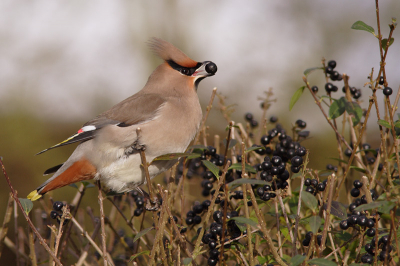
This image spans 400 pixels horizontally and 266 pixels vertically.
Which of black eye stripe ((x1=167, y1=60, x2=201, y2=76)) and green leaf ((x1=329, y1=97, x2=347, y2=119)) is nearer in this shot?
green leaf ((x1=329, y1=97, x2=347, y2=119))

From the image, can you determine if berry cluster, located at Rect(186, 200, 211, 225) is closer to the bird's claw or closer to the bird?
the bird's claw

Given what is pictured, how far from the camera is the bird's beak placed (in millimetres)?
2793

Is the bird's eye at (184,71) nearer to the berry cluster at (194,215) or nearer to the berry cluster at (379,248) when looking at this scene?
the berry cluster at (194,215)

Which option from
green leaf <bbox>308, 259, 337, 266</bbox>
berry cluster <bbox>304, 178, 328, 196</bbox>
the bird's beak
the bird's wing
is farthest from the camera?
the bird's beak

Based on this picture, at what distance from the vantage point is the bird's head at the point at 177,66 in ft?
9.77

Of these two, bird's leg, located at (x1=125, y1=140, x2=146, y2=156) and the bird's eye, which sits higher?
the bird's eye

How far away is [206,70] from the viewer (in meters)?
2.84

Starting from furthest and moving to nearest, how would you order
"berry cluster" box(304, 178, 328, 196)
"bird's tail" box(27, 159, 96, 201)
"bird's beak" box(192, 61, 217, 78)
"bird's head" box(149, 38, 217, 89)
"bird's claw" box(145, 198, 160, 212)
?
"bird's head" box(149, 38, 217, 89) < "bird's beak" box(192, 61, 217, 78) < "bird's tail" box(27, 159, 96, 201) < "bird's claw" box(145, 198, 160, 212) < "berry cluster" box(304, 178, 328, 196)

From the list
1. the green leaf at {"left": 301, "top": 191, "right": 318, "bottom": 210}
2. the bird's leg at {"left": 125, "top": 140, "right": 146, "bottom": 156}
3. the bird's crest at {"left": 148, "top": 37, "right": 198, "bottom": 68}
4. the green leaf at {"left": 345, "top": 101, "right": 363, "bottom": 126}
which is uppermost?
the bird's crest at {"left": 148, "top": 37, "right": 198, "bottom": 68}

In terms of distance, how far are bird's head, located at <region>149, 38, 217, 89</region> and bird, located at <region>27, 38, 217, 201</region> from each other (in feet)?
0.54

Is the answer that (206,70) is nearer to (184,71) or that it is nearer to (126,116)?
(184,71)

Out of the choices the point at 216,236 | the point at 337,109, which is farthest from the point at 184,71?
the point at 216,236

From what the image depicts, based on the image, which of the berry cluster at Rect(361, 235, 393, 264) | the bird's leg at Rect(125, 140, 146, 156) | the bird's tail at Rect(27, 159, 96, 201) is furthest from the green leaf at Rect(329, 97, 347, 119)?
the bird's tail at Rect(27, 159, 96, 201)

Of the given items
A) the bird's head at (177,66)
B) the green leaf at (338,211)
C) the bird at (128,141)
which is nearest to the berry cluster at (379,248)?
the green leaf at (338,211)
